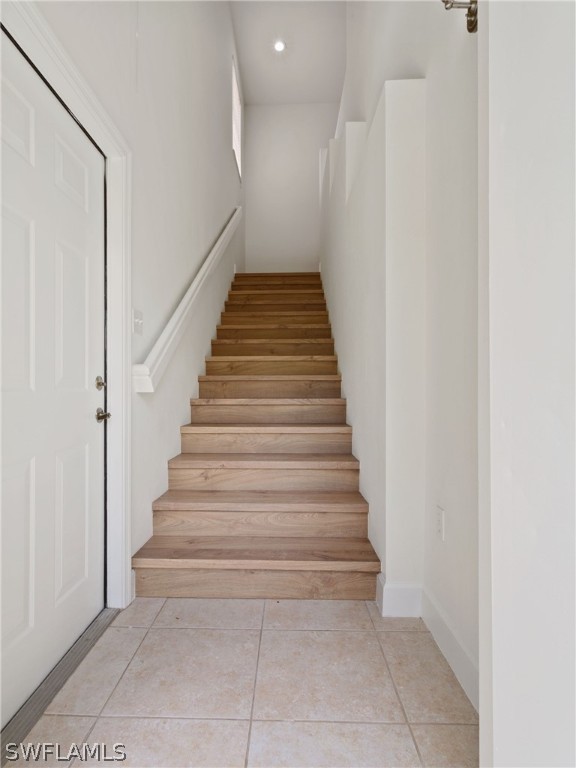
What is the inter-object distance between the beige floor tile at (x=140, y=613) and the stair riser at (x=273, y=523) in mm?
316

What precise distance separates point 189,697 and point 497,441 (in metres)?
1.15

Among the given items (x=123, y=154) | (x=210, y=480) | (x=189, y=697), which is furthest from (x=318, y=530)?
(x=123, y=154)

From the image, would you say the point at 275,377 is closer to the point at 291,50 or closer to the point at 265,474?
the point at 265,474

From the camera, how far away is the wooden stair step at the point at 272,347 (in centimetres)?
326

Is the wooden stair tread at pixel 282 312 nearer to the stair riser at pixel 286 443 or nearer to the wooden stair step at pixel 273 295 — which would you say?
the wooden stair step at pixel 273 295

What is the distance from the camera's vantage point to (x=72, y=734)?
103 cm

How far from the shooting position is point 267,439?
2.30 metres

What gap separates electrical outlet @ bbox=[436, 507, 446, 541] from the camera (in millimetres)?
1328

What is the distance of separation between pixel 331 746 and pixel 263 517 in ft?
3.13

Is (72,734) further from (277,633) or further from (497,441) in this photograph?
(497,441)

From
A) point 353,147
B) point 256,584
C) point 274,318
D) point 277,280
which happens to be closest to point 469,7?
point 353,147

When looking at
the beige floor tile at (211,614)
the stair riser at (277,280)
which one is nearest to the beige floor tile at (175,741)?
the beige floor tile at (211,614)

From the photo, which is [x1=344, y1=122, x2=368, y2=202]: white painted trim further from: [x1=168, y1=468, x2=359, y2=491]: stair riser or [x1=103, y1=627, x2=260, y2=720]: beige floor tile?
[x1=103, y1=627, x2=260, y2=720]: beige floor tile

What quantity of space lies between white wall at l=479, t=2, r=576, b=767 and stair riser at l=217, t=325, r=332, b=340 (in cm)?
273
